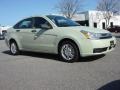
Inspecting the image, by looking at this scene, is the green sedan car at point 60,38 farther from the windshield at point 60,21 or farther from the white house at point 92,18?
the white house at point 92,18

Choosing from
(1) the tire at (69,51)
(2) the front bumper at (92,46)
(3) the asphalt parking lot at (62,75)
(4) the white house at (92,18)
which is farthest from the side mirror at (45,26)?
(4) the white house at (92,18)

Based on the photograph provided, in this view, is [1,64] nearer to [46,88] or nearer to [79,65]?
[79,65]

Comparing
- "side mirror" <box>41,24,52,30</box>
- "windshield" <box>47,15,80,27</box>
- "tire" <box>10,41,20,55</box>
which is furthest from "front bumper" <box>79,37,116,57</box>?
"tire" <box>10,41,20,55</box>

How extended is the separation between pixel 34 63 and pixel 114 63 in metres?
2.53

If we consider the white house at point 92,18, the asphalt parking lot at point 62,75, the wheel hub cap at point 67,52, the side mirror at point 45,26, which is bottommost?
the white house at point 92,18

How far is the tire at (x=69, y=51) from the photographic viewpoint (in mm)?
8359

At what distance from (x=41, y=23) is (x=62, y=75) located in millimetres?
3427

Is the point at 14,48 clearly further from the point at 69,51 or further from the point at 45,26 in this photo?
the point at 69,51

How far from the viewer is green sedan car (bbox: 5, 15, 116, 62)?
816cm

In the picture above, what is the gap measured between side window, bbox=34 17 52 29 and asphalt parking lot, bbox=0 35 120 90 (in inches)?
48.7

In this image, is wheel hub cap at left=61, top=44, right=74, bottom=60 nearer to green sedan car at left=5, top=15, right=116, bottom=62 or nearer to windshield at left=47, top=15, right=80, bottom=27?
green sedan car at left=5, top=15, right=116, bottom=62

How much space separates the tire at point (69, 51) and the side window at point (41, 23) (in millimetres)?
922

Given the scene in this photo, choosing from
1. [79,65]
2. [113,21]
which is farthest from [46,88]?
[113,21]

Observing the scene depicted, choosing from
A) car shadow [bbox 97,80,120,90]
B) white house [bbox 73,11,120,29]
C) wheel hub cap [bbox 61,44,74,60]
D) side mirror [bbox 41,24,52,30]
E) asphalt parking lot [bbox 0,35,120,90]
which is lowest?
white house [bbox 73,11,120,29]
